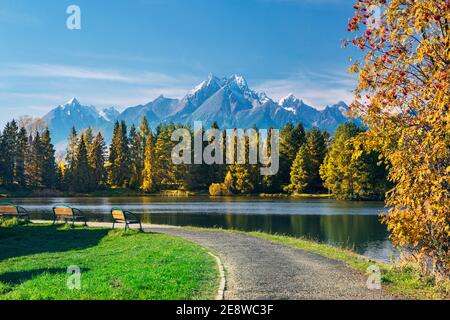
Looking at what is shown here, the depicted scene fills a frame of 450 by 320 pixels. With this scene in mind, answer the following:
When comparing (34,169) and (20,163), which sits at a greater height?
(20,163)

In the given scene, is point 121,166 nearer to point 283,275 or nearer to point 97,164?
point 97,164

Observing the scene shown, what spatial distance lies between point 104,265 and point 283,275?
4.68 m

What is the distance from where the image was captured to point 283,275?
1031 centimetres

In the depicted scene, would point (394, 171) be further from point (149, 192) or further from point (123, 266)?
point (149, 192)

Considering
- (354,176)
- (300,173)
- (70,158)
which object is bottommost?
(354,176)

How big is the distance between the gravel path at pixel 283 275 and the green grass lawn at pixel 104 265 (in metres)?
0.59

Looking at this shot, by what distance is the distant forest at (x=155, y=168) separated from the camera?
79312 millimetres

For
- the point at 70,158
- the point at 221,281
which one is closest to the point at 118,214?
the point at 221,281

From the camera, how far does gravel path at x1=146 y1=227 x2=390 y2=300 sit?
8578 mm

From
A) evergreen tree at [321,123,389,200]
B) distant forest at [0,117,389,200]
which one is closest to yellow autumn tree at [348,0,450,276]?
evergreen tree at [321,123,389,200]

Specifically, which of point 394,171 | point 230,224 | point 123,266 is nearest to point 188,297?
point 123,266

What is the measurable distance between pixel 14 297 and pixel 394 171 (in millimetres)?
7985

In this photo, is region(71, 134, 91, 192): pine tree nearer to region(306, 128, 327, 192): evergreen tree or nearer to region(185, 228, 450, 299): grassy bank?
region(306, 128, 327, 192): evergreen tree
